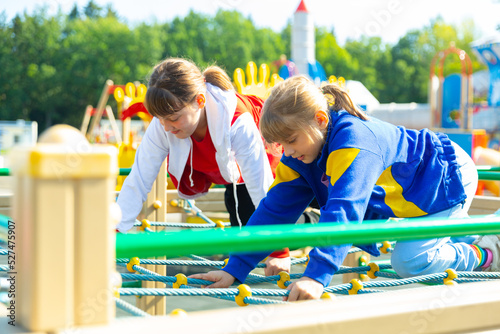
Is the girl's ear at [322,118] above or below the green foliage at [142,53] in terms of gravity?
below

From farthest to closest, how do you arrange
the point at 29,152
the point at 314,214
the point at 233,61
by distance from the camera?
the point at 233,61 < the point at 314,214 < the point at 29,152

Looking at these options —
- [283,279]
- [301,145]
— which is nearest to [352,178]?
[301,145]

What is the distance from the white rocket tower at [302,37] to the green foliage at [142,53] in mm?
22359

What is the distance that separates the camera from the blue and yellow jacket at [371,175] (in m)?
1.65

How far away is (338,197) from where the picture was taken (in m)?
1.56

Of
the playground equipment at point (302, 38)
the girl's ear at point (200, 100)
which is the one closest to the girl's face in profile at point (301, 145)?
the girl's ear at point (200, 100)

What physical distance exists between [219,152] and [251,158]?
0.51 ft

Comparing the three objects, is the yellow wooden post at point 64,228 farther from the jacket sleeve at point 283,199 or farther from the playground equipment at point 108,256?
the jacket sleeve at point 283,199

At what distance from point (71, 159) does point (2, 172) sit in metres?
1.95

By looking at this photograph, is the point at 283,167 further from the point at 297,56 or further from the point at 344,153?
the point at 297,56

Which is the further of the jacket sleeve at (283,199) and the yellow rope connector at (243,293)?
the jacket sleeve at (283,199)

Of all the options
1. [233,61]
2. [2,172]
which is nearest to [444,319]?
[2,172]

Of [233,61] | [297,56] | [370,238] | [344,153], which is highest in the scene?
[233,61]

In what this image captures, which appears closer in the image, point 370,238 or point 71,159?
point 71,159
